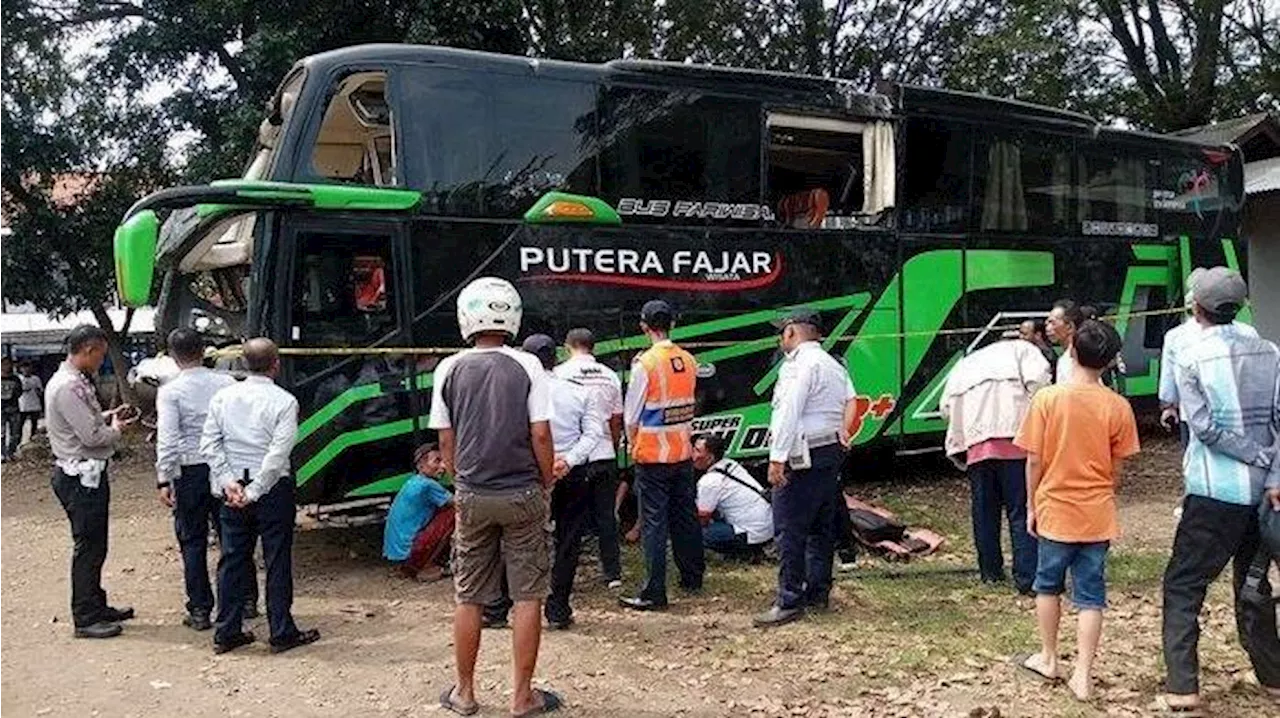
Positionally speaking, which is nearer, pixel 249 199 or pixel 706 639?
pixel 706 639

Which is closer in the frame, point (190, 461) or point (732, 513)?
point (190, 461)

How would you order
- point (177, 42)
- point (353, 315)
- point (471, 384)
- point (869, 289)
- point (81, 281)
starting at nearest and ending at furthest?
point (471, 384), point (353, 315), point (869, 289), point (177, 42), point (81, 281)

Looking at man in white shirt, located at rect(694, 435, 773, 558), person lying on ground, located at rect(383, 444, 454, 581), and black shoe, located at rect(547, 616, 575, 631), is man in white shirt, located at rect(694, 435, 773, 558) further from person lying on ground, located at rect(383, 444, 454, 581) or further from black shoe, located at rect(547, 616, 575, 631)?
person lying on ground, located at rect(383, 444, 454, 581)

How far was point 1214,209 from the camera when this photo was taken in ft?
38.4

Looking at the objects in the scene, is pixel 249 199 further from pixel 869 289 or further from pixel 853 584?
pixel 869 289

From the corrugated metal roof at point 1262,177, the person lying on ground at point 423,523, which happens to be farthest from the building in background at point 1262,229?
the person lying on ground at point 423,523

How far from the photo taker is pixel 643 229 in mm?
8344

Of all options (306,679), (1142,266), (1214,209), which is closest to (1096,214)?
(1142,266)

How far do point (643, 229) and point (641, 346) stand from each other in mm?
898

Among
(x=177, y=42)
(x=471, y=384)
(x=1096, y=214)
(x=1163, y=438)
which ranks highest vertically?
(x=177, y=42)

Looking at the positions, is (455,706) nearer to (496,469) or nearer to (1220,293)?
(496,469)

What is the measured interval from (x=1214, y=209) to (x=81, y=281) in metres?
14.9

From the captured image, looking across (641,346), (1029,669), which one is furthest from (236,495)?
(1029,669)

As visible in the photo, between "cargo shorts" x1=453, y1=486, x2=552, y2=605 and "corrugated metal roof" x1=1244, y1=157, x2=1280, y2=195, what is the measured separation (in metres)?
12.4
